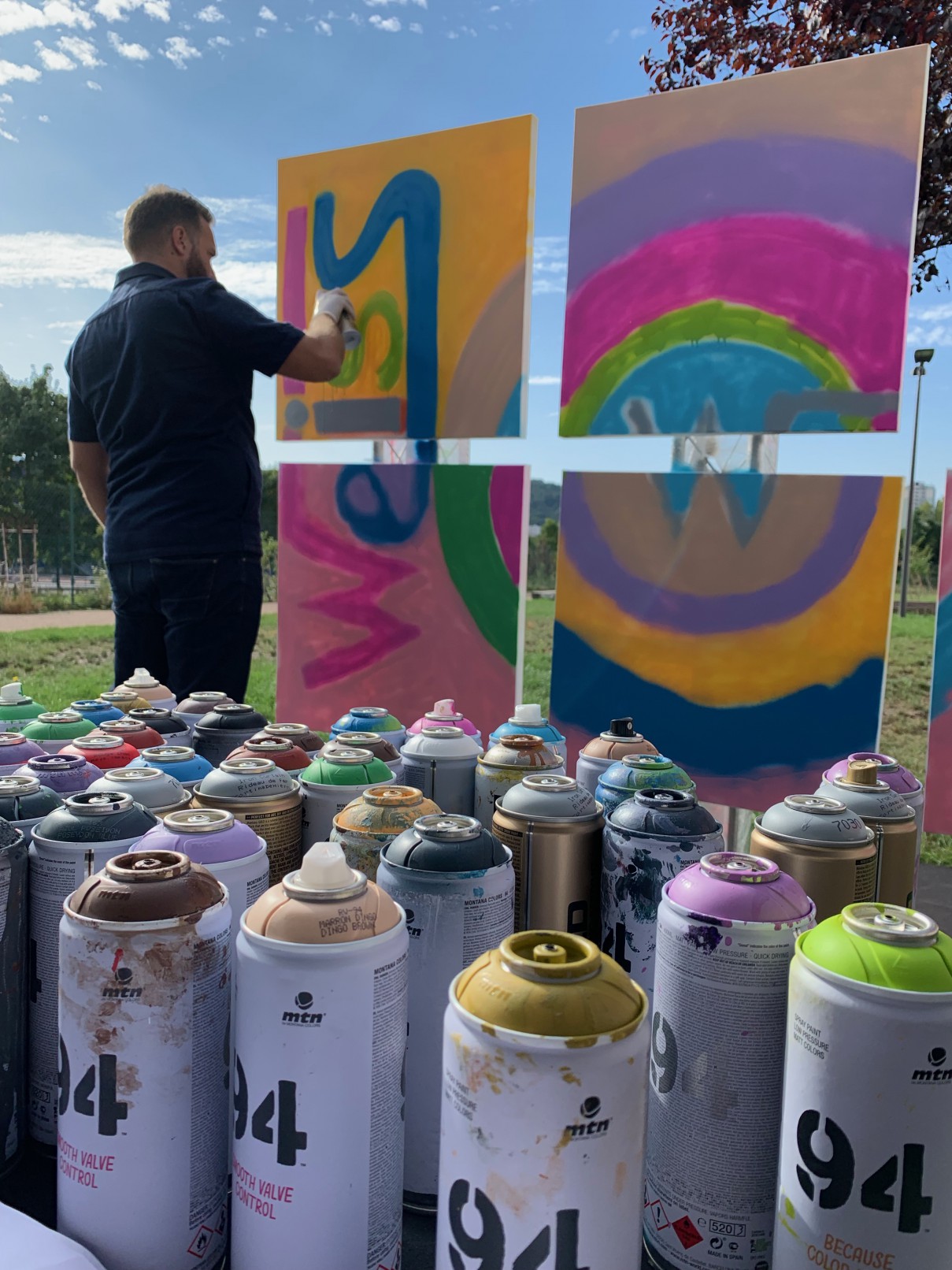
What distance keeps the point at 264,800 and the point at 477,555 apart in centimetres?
209

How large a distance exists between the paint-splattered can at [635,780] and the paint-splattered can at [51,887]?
2.13 ft

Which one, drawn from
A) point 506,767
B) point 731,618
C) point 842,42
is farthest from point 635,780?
point 842,42

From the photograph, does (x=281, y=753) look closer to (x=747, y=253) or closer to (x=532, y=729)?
(x=532, y=729)

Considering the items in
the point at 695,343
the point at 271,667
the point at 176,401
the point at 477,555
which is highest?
the point at 695,343

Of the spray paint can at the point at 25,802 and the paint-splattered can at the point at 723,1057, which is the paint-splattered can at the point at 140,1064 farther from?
the paint-splattered can at the point at 723,1057

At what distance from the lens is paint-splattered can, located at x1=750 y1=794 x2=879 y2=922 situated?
3.50 ft

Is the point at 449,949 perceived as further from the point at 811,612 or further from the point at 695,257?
the point at 695,257

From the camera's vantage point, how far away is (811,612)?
8.73 feet

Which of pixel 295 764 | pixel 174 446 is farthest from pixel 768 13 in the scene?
pixel 295 764

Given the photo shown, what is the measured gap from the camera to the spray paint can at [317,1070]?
0.77 metres

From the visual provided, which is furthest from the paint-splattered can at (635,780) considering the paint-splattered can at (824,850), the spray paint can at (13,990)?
the spray paint can at (13,990)

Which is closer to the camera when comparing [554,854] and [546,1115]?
[546,1115]

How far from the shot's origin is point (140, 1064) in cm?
81

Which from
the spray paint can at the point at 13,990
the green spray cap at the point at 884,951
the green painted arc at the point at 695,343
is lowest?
the spray paint can at the point at 13,990
